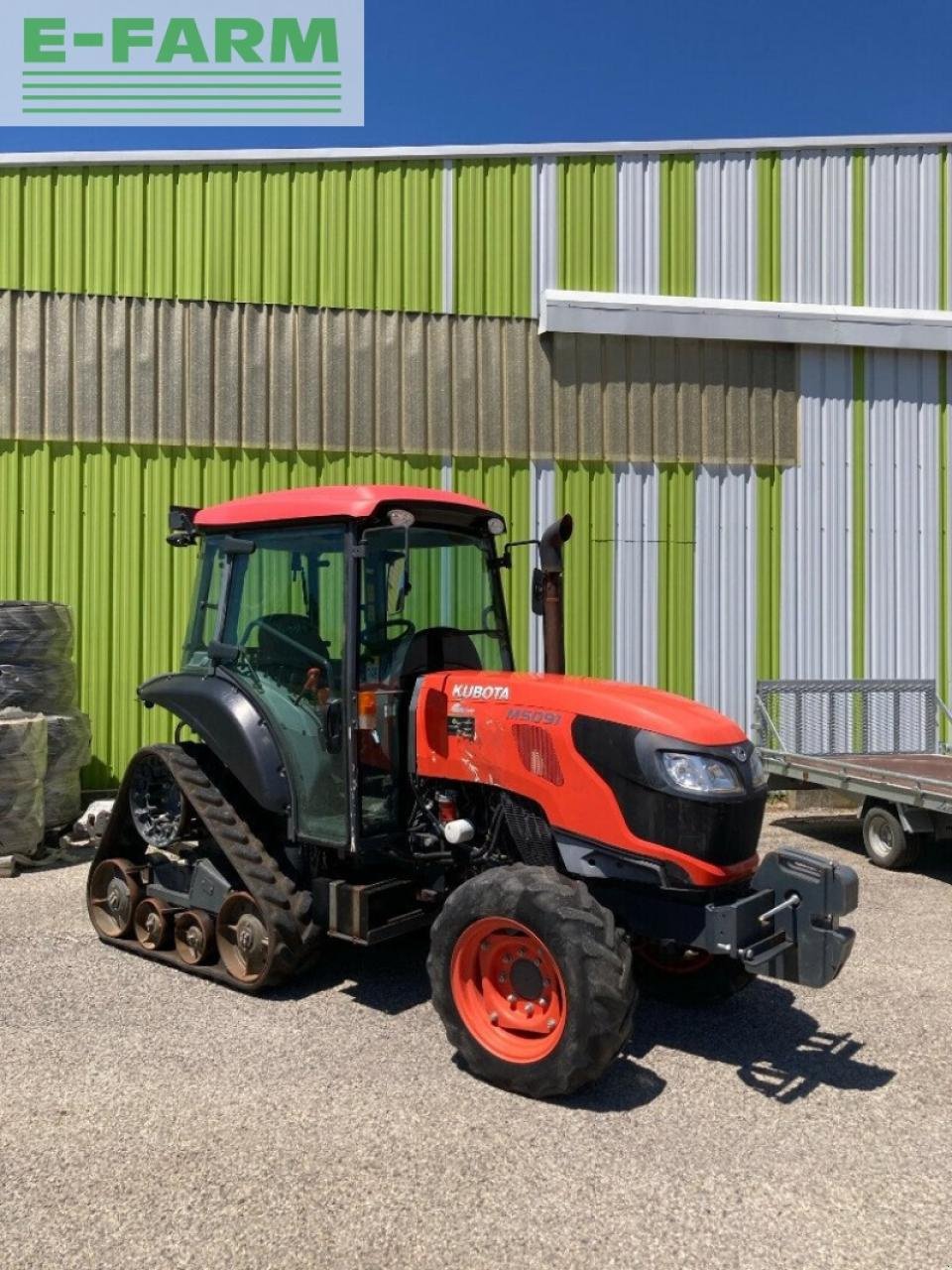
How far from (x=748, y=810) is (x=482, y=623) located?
1777 mm

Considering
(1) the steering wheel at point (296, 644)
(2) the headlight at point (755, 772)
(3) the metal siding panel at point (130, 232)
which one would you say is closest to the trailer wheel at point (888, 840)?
(2) the headlight at point (755, 772)

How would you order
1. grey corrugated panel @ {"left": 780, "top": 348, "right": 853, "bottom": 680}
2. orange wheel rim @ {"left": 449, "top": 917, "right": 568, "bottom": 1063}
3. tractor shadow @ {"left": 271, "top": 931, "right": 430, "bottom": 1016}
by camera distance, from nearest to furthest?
orange wheel rim @ {"left": 449, "top": 917, "right": 568, "bottom": 1063}, tractor shadow @ {"left": 271, "top": 931, "right": 430, "bottom": 1016}, grey corrugated panel @ {"left": 780, "top": 348, "right": 853, "bottom": 680}

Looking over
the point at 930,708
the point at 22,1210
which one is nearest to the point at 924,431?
the point at 930,708

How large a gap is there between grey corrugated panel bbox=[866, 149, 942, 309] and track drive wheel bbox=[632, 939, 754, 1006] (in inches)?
321

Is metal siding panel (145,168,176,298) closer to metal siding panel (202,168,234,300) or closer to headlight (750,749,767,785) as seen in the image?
metal siding panel (202,168,234,300)

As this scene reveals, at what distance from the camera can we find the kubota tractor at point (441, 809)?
425cm

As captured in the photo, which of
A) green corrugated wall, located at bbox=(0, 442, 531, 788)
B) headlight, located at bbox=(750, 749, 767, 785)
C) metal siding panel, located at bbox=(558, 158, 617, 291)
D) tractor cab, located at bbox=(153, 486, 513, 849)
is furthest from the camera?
metal siding panel, located at bbox=(558, 158, 617, 291)

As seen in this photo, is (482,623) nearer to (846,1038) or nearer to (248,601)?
(248,601)

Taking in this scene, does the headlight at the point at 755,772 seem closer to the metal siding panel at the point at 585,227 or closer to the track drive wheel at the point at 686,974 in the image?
the track drive wheel at the point at 686,974

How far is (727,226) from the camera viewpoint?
10727 millimetres

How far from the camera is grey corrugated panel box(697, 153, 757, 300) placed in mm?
10695

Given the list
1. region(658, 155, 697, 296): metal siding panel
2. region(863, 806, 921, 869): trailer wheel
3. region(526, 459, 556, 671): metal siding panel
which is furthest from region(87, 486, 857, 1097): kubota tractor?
region(658, 155, 697, 296): metal siding panel

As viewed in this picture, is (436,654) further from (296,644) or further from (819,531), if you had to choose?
(819,531)

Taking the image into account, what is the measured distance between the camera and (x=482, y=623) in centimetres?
558
